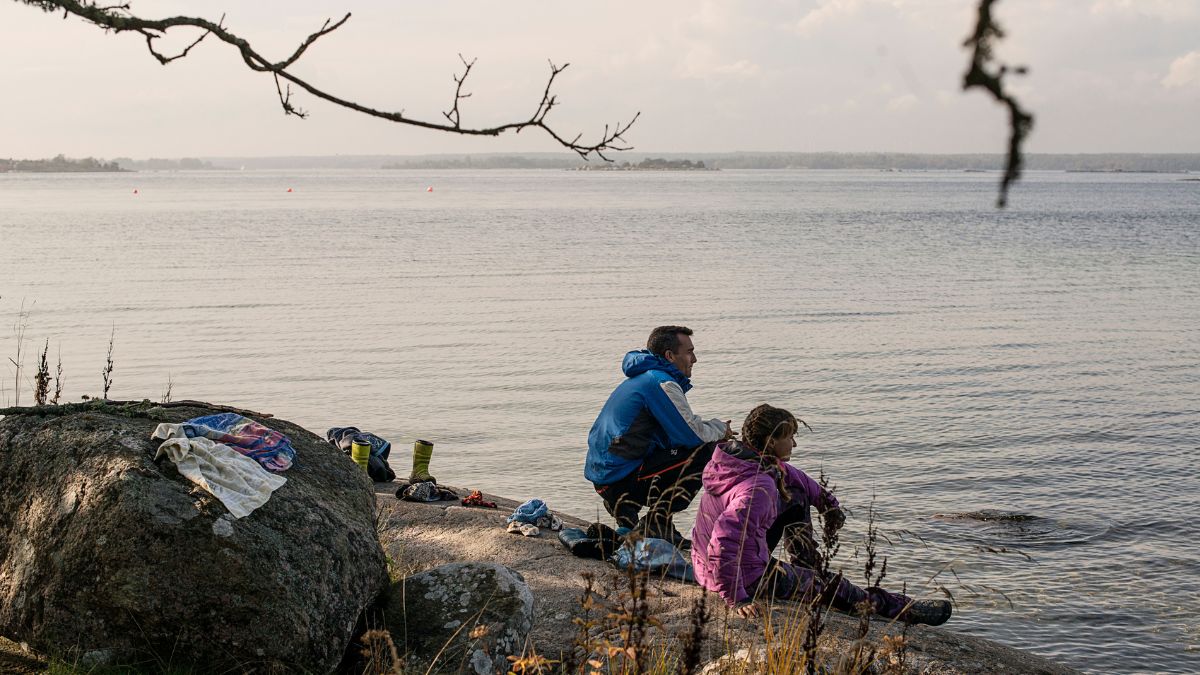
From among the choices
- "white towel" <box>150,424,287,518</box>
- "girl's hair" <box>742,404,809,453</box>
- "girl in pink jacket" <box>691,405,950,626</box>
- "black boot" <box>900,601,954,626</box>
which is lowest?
"black boot" <box>900,601,954,626</box>

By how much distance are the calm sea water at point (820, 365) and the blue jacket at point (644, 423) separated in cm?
173

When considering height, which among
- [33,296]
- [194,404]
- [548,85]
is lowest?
[33,296]

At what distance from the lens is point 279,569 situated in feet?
16.0

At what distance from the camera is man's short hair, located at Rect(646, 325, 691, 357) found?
26.2 feet

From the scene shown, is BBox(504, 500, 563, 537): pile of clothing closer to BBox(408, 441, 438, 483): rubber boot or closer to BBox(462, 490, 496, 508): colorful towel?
BBox(462, 490, 496, 508): colorful towel

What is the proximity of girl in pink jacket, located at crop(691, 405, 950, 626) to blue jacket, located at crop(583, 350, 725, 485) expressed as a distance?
1283mm

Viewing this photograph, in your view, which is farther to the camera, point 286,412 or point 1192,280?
point 1192,280

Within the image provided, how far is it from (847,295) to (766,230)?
25.1 meters

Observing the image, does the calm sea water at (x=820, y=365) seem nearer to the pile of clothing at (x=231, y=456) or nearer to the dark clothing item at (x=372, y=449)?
the dark clothing item at (x=372, y=449)

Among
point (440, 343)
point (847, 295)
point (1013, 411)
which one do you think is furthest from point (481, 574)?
point (847, 295)

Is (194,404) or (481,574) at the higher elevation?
→ (194,404)

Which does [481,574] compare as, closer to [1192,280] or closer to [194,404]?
[194,404]

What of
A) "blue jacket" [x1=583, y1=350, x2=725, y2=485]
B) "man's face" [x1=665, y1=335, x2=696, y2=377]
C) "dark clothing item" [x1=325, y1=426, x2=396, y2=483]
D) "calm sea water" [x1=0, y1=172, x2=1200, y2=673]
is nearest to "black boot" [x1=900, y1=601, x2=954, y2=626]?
"calm sea water" [x1=0, y1=172, x2=1200, y2=673]

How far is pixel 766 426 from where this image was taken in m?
6.23
